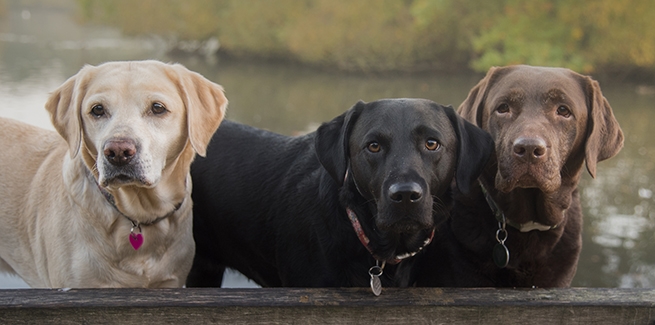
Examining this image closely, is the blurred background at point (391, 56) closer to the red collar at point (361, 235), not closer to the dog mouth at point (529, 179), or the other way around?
the dog mouth at point (529, 179)

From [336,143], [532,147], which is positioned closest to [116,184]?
[336,143]

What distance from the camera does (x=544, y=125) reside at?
7.68 feet

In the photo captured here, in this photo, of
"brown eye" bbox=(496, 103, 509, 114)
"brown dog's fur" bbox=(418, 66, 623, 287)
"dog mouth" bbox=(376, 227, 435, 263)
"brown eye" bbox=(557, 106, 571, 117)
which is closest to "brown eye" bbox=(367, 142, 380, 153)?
"dog mouth" bbox=(376, 227, 435, 263)

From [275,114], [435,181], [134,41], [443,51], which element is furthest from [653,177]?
[134,41]

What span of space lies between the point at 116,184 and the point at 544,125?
160 centimetres

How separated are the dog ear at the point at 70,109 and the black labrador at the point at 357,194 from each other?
2.63 feet

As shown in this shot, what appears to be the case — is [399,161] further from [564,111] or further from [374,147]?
[564,111]

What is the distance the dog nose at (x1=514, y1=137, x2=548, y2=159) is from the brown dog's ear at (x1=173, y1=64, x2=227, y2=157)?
121 cm

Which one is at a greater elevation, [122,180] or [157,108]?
[157,108]

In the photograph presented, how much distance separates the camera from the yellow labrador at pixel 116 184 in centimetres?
228

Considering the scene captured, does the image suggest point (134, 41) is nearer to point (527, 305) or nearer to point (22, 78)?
point (22, 78)

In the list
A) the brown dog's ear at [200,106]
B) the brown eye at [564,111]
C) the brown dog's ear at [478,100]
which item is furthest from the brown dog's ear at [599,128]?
the brown dog's ear at [200,106]

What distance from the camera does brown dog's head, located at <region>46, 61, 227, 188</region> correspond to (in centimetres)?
220

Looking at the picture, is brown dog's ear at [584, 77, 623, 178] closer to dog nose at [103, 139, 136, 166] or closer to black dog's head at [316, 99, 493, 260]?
black dog's head at [316, 99, 493, 260]
